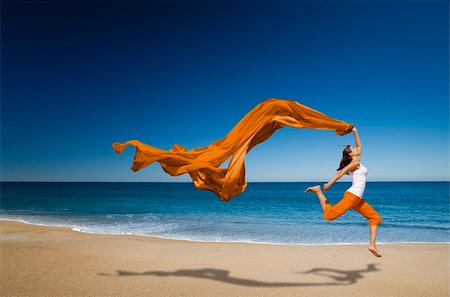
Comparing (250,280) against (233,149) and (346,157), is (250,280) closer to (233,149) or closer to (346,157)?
(233,149)

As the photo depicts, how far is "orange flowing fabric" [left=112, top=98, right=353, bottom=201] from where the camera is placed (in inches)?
299

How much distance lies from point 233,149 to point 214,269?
4.66 m

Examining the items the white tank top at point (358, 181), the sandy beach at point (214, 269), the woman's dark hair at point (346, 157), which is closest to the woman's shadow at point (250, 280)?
the sandy beach at point (214, 269)

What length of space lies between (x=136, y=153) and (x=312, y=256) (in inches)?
317

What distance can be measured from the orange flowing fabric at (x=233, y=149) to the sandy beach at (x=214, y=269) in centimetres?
271

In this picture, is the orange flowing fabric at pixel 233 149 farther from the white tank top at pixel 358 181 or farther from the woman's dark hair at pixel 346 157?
the white tank top at pixel 358 181

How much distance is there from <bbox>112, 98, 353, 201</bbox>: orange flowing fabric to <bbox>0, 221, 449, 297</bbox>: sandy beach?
271cm

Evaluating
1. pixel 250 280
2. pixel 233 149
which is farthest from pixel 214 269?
pixel 233 149

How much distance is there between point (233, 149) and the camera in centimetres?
798

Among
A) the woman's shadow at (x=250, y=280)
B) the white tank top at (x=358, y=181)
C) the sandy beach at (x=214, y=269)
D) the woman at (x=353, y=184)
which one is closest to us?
the woman at (x=353, y=184)

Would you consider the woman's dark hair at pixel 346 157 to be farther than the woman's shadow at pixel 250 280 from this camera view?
No

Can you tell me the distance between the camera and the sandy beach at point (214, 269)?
9016 millimetres

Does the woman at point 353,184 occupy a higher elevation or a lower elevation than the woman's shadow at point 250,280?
higher

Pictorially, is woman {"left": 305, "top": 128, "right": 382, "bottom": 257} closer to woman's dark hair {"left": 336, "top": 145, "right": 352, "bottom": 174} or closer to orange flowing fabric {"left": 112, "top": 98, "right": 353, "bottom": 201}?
woman's dark hair {"left": 336, "top": 145, "right": 352, "bottom": 174}
